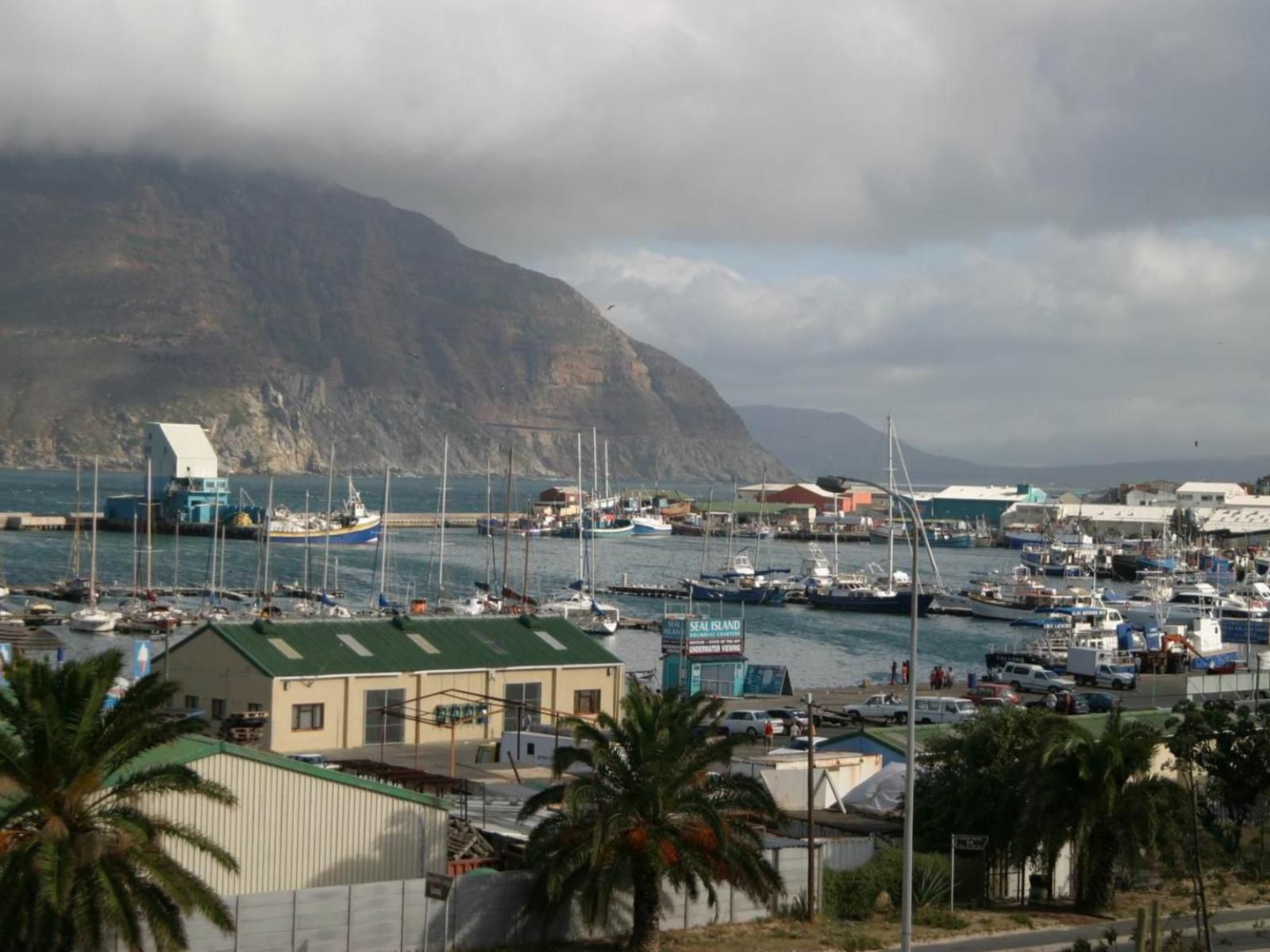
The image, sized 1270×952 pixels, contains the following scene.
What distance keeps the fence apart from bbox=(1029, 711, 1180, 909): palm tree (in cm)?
515

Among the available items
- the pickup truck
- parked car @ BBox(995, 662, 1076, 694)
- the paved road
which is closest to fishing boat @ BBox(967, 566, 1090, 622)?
parked car @ BBox(995, 662, 1076, 694)

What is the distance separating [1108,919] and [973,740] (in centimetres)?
357

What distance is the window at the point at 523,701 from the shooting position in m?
36.4

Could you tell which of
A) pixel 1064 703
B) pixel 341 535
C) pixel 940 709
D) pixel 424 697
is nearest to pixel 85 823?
pixel 424 697

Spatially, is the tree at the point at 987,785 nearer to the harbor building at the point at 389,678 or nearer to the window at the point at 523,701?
the harbor building at the point at 389,678

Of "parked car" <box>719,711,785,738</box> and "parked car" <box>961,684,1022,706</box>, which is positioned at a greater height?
"parked car" <box>719,711,785,738</box>

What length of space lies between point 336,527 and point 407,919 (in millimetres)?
129158

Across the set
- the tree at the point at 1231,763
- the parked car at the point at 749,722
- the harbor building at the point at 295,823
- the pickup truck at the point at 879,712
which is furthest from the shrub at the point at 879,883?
the pickup truck at the point at 879,712

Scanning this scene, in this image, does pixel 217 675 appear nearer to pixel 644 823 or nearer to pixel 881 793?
pixel 881 793

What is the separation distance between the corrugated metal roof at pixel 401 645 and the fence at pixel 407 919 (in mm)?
13376

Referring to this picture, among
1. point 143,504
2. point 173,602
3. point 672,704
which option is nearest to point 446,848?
point 672,704

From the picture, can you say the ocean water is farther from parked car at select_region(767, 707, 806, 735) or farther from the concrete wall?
the concrete wall

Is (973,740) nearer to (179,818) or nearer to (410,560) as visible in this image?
(179,818)

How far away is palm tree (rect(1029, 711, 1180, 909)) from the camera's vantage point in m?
23.7
